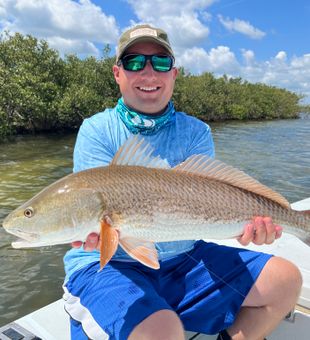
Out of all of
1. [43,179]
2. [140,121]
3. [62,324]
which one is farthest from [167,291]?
[43,179]

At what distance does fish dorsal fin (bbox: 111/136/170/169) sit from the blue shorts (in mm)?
601

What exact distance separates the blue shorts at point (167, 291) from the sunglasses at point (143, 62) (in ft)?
Answer: 3.92

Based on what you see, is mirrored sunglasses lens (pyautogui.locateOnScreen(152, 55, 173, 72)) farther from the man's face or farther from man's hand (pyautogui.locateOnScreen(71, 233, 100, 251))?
man's hand (pyautogui.locateOnScreen(71, 233, 100, 251))

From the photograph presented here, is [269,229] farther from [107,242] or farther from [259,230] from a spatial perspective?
[107,242]

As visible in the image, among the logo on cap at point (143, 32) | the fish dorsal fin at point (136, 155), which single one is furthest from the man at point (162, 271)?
the fish dorsal fin at point (136, 155)

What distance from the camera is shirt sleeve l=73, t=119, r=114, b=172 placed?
95.3 inches

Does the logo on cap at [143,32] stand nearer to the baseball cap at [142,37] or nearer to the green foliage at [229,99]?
the baseball cap at [142,37]

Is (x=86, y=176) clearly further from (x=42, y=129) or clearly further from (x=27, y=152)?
(x=42, y=129)

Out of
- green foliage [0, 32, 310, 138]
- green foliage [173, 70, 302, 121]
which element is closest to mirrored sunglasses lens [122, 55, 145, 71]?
green foliage [0, 32, 310, 138]

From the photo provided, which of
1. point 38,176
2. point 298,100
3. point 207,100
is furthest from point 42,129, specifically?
point 298,100

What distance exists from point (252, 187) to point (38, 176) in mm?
9365

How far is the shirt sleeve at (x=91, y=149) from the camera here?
7.95 ft

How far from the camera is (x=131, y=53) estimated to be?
103 inches

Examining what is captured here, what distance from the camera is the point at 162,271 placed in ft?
8.01
